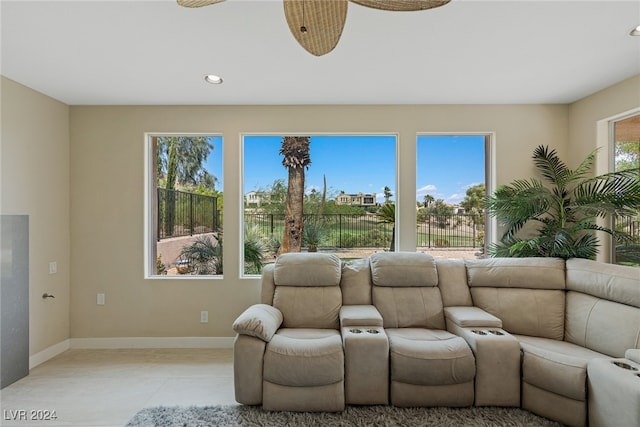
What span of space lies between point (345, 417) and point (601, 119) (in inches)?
138

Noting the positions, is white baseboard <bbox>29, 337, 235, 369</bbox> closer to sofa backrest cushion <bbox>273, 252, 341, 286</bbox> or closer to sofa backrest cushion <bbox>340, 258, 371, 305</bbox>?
sofa backrest cushion <bbox>273, 252, 341, 286</bbox>

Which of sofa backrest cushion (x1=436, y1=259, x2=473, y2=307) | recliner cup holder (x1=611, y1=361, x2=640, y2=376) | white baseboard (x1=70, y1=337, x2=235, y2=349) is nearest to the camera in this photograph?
recliner cup holder (x1=611, y1=361, x2=640, y2=376)

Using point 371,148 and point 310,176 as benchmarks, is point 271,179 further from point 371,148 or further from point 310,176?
point 371,148

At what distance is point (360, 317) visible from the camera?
2326 mm

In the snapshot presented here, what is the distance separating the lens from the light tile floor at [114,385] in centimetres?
209

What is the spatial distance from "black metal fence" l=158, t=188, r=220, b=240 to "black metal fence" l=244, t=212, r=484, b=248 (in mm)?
473

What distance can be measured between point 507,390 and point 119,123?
431 centimetres

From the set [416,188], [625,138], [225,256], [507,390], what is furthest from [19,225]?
[625,138]

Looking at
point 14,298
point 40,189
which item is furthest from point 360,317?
point 40,189

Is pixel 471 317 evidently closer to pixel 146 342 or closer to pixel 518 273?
pixel 518 273

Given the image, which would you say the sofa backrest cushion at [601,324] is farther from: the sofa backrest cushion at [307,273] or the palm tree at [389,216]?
the sofa backrest cushion at [307,273]

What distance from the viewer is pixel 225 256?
317 cm

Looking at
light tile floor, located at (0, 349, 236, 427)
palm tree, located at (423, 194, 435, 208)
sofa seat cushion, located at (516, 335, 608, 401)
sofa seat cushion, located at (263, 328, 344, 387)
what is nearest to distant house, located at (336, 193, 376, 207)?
palm tree, located at (423, 194, 435, 208)

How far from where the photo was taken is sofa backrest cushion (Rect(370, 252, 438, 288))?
2.69 metres
